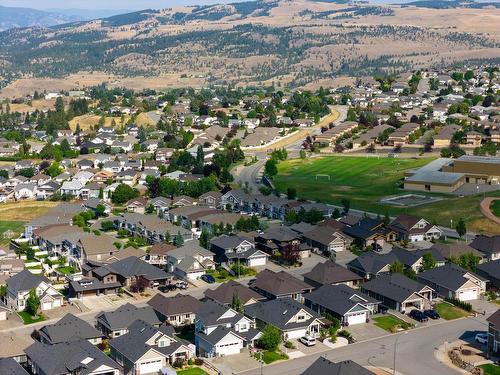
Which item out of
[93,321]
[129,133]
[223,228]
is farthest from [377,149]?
[93,321]

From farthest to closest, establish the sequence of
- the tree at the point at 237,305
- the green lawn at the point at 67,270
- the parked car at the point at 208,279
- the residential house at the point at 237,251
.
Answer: the residential house at the point at 237,251
the green lawn at the point at 67,270
the parked car at the point at 208,279
the tree at the point at 237,305

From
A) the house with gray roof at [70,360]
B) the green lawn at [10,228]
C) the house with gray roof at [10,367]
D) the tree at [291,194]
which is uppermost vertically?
the house with gray roof at [10,367]

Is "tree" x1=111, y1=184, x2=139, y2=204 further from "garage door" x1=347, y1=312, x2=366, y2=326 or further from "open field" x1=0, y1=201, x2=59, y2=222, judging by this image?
"garage door" x1=347, y1=312, x2=366, y2=326

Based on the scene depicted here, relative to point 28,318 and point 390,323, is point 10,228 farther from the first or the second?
point 390,323

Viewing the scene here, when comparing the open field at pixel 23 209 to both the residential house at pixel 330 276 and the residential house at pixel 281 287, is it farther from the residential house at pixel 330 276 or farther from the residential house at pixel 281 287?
the residential house at pixel 330 276

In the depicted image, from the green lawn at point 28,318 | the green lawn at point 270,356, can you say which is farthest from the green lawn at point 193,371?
the green lawn at point 28,318

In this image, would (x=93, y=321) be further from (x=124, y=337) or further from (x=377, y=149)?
(x=377, y=149)
